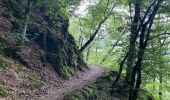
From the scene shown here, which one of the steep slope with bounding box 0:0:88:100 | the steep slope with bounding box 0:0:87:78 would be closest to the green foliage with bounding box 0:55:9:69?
the steep slope with bounding box 0:0:88:100

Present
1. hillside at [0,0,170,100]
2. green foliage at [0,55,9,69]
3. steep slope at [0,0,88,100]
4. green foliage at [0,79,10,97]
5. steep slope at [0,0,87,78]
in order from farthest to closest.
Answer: steep slope at [0,0,87,78] < hillside at [0,0,170,100] < green foliage at [0,55,9,69] < steep slope at [0,0,88,100] < green foliage at [0,79,10,97]

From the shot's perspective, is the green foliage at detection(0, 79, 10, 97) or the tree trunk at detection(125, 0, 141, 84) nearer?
the green foliage at detection(0, 79, 10, 97)

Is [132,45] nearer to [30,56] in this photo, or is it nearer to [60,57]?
[30,56]

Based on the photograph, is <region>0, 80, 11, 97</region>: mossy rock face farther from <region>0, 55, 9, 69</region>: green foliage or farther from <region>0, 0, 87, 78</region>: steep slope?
<region>0, 0, 87, 78</region>: steep slope

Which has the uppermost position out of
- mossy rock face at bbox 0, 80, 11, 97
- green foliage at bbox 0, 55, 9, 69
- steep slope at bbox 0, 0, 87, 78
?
steep slope at bbox 0, 0, 87, 78

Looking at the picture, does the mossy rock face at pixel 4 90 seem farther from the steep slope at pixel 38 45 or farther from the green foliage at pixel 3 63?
the steep slope at pixel 38 45

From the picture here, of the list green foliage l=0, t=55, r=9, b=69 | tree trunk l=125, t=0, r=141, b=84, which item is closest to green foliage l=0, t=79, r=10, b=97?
green foliage l=0, t=55, r=9, b=69

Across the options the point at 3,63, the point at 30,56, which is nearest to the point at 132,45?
the point at 30,56

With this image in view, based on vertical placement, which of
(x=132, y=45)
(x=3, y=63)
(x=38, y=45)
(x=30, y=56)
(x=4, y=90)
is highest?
(x=132, y=45)

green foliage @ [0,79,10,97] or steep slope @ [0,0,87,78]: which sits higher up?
steep slope @ [0,0,87,78]

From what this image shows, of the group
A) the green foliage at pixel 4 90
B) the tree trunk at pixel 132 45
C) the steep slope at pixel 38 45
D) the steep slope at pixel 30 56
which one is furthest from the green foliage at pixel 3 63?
the tree trunk at pixel 132 45

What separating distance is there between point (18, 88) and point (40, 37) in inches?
357

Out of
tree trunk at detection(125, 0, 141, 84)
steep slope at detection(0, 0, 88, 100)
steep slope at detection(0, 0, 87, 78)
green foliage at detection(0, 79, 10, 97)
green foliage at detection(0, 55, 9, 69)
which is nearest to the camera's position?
green foliage at detection(0, 79, 10, 97)

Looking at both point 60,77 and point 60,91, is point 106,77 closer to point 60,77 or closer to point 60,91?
point 60,77
